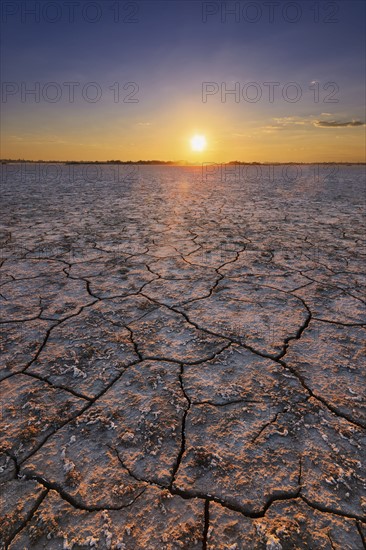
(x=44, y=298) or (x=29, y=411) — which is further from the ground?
(x=44, y=298)

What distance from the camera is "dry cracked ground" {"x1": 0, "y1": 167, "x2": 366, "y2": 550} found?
2.50 feet

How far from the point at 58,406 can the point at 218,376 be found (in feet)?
2.02

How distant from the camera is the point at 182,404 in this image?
1.11 meters

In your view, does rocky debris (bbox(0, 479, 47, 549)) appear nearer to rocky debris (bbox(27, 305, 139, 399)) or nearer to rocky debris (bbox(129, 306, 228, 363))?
rocky debris (bbox(27, 305, 139, 399))

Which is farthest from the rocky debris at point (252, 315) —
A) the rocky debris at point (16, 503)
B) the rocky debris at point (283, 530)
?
the rocky debris at point (16, 503)

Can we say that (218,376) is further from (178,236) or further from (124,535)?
(178,236)

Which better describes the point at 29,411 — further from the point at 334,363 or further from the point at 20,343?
the point at 334,363

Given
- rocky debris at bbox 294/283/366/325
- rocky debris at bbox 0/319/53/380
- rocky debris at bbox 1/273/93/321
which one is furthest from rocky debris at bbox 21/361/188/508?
rocky debris at bbox 294/283/366/325

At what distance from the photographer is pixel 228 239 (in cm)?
321

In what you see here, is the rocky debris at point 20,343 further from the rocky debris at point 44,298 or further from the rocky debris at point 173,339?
the rocky debris at point 173,339

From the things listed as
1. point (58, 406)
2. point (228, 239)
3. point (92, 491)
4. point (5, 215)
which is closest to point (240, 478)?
point (92, 491)

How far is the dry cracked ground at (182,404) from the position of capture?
2.50 feet

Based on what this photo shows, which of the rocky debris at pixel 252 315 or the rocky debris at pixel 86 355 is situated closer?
the rocky debris at pixel 86 355

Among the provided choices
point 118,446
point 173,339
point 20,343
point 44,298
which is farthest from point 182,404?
point 44,298
